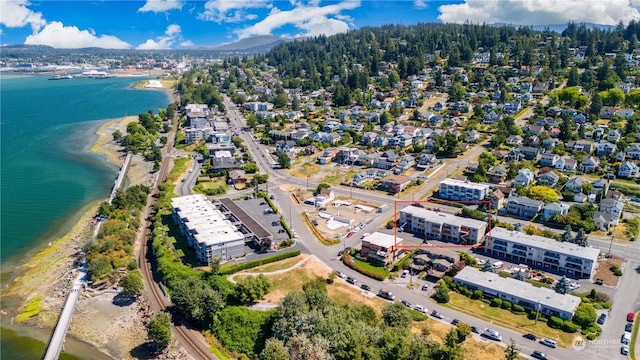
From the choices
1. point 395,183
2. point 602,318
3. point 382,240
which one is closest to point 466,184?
point 395,183

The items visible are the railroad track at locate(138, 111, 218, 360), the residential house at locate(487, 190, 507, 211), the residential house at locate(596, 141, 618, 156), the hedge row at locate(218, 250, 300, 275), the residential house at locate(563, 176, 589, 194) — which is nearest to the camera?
the railroad track at locate(138, 111, 218, 360)

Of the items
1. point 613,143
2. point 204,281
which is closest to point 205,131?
point 204,281

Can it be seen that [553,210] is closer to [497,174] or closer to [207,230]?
[497,174]

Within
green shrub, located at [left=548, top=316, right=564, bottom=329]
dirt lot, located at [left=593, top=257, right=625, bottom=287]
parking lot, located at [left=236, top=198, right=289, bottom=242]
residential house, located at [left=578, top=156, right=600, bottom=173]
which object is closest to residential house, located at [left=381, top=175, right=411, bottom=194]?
parking lot, located at [left=236, top=198, right=289, bottom=242]

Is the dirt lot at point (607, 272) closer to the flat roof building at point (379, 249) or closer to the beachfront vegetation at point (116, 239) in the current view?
the flat roof building at point (379, 249)

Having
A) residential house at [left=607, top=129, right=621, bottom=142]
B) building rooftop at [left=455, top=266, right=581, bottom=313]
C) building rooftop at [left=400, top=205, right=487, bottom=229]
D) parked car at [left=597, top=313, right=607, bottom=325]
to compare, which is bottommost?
parked car at [left=597, top=313, right=607, bottom=325]

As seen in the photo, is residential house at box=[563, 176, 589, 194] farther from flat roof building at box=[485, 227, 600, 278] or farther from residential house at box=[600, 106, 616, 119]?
residential house at box=[600, 106, 616, 119]
